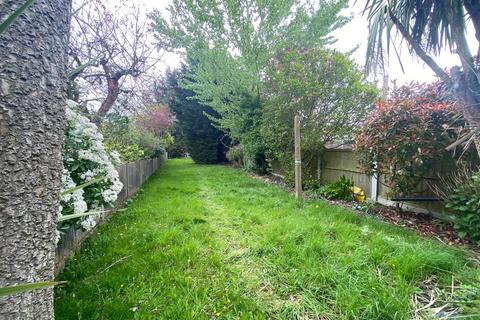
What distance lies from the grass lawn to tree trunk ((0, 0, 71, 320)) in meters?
1.01

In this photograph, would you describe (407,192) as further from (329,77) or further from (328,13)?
(328,13)

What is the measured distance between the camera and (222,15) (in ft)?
22.2

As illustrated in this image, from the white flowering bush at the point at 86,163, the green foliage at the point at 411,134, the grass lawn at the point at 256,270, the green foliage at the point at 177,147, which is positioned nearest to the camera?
the grass lawn at the point at 256,270

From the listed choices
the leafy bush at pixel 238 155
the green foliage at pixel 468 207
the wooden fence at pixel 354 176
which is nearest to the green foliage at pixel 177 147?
the leafy bush at pixel 238 155

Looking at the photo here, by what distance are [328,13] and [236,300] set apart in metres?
7.68

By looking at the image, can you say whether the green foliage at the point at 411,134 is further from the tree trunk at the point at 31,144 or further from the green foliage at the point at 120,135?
the green foliage at the point at 120,135

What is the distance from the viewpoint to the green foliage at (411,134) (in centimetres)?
317

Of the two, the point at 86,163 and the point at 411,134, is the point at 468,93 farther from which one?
the point at 86,163

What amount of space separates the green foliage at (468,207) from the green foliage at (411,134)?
567mm

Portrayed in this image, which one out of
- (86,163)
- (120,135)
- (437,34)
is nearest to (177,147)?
(120,135)

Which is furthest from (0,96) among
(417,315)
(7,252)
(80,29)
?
(80,29)

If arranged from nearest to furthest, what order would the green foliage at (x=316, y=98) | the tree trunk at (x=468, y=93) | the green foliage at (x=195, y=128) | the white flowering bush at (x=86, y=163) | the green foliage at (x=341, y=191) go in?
1. the white flowering bush at (x=86, y=163)
2. the tree trunk at (x=468, y=93)
3. the green foliage at (x=341, y=191)
4. the green foliage at (x=316, y=98)
5. the green foliage at (x=195, y=128)

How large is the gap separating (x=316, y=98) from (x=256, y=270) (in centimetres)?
463

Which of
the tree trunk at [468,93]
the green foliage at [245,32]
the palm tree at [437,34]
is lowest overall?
the tree trunk at [468,93]
